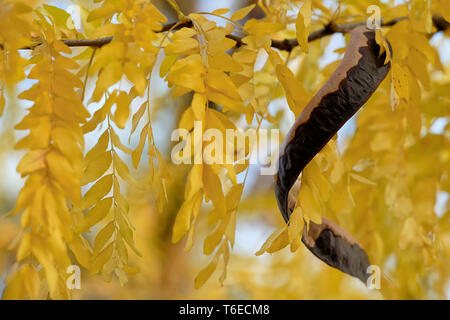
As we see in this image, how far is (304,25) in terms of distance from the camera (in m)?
0.48

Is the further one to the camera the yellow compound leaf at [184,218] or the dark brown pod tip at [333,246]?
the dark brown pod tip at [333,246]

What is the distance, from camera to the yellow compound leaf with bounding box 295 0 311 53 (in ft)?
1.56

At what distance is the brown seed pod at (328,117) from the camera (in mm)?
453

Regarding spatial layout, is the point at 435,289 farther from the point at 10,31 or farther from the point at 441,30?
the point at 10,31

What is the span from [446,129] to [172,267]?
3.11 ft

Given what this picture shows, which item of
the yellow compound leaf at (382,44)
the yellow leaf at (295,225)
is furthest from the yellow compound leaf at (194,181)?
the yellow compound leaf at (382,44)

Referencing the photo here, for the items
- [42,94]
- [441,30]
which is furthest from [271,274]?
[42,94]

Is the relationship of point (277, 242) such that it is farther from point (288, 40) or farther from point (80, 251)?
point (288, 40)

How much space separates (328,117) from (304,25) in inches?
4.1

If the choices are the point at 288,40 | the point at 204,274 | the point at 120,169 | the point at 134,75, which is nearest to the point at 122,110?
the point at 134,75

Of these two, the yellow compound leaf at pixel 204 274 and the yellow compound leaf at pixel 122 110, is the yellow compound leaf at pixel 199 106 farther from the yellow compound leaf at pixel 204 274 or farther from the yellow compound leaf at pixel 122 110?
the yellow compound leaf at pixel 204 274

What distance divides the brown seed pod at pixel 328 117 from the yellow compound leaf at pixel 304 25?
5cm

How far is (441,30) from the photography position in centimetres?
78

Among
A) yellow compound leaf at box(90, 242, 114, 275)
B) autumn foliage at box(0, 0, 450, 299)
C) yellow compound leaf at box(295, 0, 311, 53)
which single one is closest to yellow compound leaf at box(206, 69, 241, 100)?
autumn foliage at box(0, 0, 450, 299)
